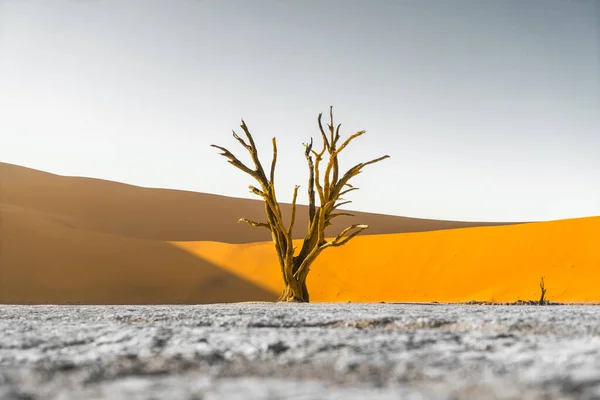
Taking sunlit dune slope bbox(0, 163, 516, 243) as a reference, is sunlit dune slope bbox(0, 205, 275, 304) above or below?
below

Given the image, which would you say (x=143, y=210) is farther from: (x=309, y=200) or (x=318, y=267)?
(x=309, y=200)

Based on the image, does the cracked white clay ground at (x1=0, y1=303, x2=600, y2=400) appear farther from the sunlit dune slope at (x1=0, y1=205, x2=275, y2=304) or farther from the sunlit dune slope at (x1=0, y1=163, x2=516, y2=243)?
the sunlit dune slope at (x1=0, y1=163, x2=516, y2=243)

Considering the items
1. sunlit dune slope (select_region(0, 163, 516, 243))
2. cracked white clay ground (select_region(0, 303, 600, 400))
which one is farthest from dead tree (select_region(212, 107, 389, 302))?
sunlit dune slope (select_region(0, 163, 516, 243))

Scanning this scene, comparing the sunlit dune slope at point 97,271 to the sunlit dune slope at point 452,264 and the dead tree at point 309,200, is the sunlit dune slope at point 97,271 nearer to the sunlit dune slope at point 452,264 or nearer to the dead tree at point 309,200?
the sunlit dune slope at point 452,264

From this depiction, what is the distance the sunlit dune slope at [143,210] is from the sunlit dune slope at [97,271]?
11142 millimetres

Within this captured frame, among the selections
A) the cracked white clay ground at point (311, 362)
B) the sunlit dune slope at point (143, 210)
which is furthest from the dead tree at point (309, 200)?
the sunlit dune slope at point (143, 210)

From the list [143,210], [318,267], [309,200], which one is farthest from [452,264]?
[143,210]

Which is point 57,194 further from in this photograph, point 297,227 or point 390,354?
point 390,354

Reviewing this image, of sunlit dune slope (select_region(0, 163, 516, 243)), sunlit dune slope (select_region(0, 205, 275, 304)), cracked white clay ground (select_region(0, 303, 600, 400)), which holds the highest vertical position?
sunlit dune slope (select_region(0, 163, 516, 243))

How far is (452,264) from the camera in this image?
20.7m

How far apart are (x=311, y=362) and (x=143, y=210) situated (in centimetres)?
3862

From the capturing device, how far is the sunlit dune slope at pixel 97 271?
17.8m

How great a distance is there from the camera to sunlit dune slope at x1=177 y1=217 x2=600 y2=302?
59.1ft

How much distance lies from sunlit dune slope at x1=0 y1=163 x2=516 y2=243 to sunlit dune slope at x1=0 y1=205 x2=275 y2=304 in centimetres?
1114
